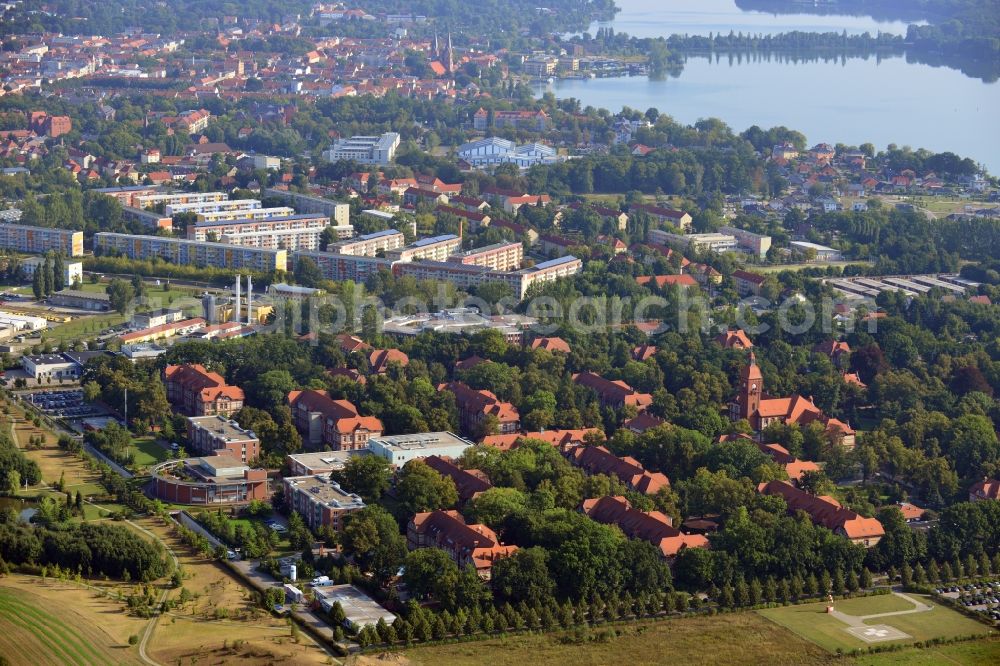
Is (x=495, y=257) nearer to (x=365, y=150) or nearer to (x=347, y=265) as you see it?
(x=347, y=265)

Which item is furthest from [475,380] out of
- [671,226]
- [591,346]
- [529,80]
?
[529,80]

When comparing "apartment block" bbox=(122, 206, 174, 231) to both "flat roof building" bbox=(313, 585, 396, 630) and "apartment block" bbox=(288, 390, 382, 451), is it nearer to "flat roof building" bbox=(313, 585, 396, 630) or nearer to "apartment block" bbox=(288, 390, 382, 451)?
"apartment block" bbox=(288, 390, 382, 451)

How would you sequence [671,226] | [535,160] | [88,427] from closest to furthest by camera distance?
[88,427], [671,226], [535,160]

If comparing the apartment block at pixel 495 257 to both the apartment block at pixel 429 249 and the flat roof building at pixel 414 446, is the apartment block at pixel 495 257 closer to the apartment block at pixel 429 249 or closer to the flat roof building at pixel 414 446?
the apartment block at pixel 429 249

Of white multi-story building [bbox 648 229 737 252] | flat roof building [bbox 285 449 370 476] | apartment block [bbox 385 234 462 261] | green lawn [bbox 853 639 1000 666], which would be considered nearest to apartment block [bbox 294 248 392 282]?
apartment block [bbox 385 234 462 261]

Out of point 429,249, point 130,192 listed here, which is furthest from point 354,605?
point 130,192

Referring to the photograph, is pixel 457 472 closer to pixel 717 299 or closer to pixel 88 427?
pixel 88 427

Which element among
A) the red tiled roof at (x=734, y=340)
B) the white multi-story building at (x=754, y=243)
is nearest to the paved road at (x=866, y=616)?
the red tiled roof at (x=734, y=340)

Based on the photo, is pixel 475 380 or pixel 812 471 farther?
pixel 475 380
